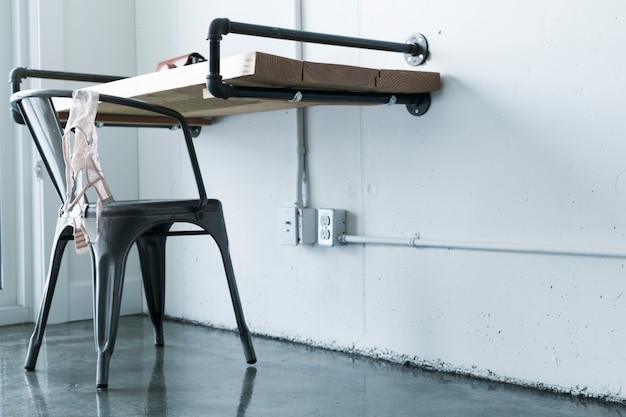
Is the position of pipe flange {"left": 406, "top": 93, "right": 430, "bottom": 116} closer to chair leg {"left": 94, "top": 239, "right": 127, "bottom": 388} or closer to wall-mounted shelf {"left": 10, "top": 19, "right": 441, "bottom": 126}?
wall-mounted shelf {"left": 10, "top": 19, "right": 441, "bottom": 126}

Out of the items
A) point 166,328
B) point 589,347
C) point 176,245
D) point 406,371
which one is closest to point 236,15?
point 176,245

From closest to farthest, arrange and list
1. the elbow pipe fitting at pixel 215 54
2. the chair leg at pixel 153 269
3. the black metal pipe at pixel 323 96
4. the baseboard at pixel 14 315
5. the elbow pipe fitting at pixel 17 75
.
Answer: the elbow pipe fitting at pixel 215 54, the black metal pipe at pixel 323 96, the elbow pipe fitting at pixel 17 75, the chair leg at pixel 153 269, the baseboard at pixel 14 315

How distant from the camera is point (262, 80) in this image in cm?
174

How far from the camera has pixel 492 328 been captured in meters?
1.96

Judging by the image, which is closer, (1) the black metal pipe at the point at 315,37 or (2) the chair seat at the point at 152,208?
(1) the black metal pipe at the point at 315,37

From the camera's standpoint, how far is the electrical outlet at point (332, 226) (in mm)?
2318

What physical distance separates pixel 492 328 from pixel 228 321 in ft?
3.40

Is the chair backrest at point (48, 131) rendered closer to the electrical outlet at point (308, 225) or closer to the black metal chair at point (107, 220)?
the black metal chair at point (107, 220)

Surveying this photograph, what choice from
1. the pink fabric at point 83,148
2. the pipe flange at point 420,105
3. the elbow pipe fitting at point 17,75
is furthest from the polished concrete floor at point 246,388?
the elbow pipe fitting at point 17,75

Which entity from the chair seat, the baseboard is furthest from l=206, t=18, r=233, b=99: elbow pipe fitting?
the baseboard

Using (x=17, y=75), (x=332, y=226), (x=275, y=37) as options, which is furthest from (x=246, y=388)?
(x=17, y=75)

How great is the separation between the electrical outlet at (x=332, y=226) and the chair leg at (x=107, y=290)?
644 mm

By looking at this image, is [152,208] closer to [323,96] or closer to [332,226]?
[323,96]

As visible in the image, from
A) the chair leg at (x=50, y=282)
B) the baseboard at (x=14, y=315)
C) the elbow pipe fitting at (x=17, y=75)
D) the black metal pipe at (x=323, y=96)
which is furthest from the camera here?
the baseboard at (x=14, y=315)
